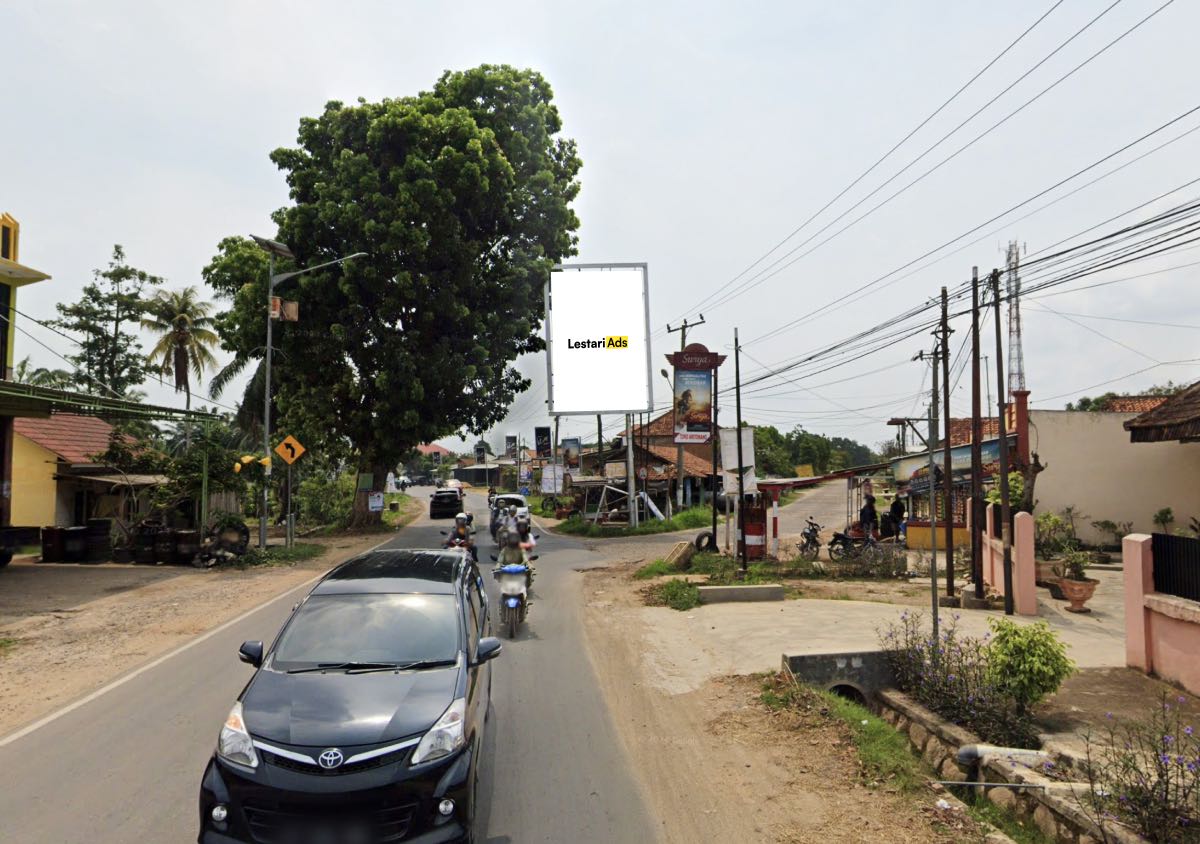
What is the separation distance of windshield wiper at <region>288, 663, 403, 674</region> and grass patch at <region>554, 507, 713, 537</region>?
88.8ft

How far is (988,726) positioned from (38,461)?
30924 mm

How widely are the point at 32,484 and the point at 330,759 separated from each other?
2964 cm

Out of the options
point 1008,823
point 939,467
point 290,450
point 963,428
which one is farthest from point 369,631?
point 963,428

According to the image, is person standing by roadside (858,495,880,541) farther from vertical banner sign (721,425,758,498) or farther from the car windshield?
the car windshield

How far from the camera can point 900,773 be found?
5.81m

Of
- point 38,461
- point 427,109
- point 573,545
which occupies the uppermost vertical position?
point 427,109

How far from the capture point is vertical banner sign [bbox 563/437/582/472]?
57.4 meters

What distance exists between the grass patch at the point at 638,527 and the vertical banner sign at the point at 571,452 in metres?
19.9

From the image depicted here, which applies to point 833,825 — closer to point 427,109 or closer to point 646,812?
point 646,812

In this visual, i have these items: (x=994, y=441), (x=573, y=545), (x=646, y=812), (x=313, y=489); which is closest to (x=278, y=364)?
(x=313, y=489)

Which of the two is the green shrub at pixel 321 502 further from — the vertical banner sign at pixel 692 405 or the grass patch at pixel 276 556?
the vertical banner sign at pixel 692 405

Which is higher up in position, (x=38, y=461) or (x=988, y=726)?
(x=38, y=461)

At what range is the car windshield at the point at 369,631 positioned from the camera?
5.20 metres

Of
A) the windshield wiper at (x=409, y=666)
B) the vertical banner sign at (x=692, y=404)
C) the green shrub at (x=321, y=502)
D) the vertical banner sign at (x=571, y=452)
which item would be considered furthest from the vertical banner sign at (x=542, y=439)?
the windshield wiper at (x=409, y=666)
